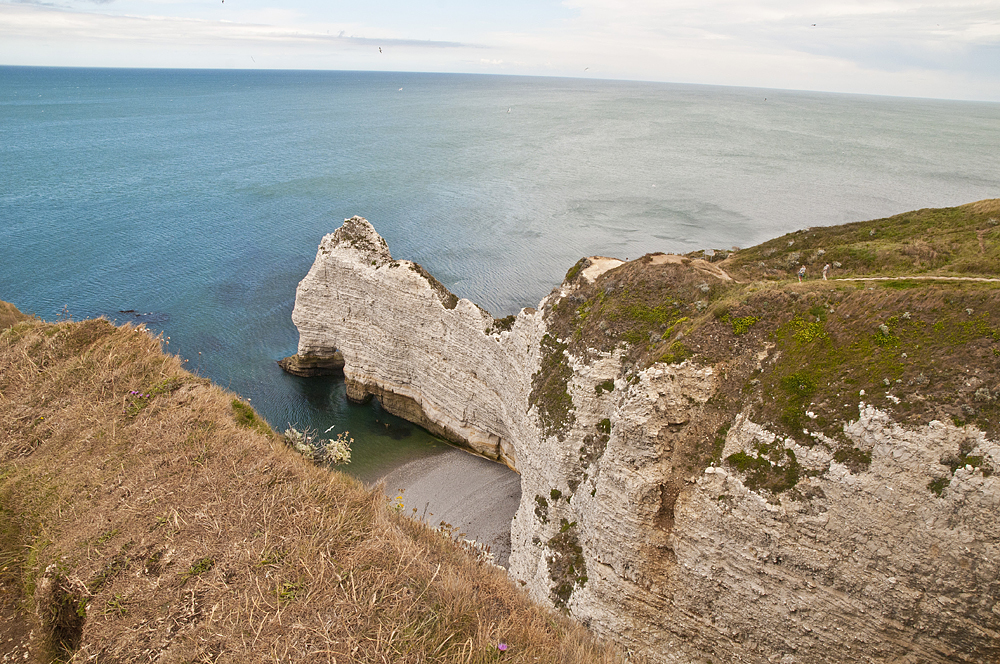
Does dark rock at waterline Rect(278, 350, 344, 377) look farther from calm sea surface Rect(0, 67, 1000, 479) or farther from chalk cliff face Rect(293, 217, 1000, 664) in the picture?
chalk cliff face Rect(293, 217, 1000, 664)

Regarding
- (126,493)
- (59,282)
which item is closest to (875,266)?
(126,493)

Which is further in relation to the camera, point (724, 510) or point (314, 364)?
point (314, 364)

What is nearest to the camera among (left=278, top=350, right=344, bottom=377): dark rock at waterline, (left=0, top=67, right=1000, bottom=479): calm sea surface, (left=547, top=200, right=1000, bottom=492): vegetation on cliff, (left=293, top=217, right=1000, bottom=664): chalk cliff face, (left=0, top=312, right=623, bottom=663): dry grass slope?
(left=0, top=312, right=623, bottom=663): dry grass slope

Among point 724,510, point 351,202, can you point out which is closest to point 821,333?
point 724,510

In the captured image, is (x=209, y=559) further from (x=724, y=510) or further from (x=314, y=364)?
(x=314, y=364)

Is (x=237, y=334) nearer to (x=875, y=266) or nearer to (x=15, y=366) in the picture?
(x=15, y=366)

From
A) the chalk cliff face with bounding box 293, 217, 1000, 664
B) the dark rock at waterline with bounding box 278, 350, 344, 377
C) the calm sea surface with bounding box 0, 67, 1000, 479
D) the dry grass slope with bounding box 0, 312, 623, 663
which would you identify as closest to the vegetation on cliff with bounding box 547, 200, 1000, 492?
the chalk cliff face with bounding box 293, 217, 1000, 664
